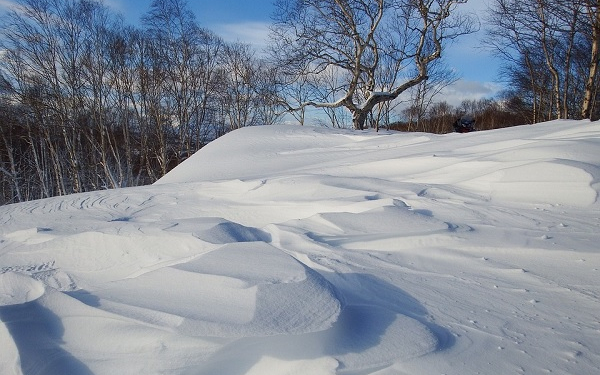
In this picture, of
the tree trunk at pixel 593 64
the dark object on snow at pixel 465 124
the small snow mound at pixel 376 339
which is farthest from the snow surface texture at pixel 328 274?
the tree trunk at pixel 593 64

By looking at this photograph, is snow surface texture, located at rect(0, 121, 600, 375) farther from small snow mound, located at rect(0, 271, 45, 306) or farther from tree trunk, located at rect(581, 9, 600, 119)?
tree trunk, located at rect(581, 9, 600, 119)

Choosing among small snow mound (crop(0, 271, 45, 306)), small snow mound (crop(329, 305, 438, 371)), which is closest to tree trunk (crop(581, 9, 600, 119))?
small snow mound (crop(329, 305, 438, 371))

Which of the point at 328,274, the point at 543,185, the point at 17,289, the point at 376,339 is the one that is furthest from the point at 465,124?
the point at 17,289

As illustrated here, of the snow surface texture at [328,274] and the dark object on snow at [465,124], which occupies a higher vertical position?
the dark object on snow at [465,124]

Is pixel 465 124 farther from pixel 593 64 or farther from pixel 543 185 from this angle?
pixel 543 185

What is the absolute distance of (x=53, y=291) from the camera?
4.29ft

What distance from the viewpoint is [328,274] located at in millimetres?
1640

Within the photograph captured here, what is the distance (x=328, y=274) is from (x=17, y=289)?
4.26ft

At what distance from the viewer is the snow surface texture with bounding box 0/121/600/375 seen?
1048 millimetres

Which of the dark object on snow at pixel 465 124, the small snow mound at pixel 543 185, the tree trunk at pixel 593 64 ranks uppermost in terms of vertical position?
the tree trunk at pixel 593 64

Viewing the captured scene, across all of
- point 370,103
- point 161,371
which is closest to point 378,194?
point 161,371

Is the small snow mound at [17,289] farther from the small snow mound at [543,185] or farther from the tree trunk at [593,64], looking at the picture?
the tree trunk at [593,64]

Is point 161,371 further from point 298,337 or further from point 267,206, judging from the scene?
point 267,206

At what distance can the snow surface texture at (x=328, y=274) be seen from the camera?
105 centimetres
